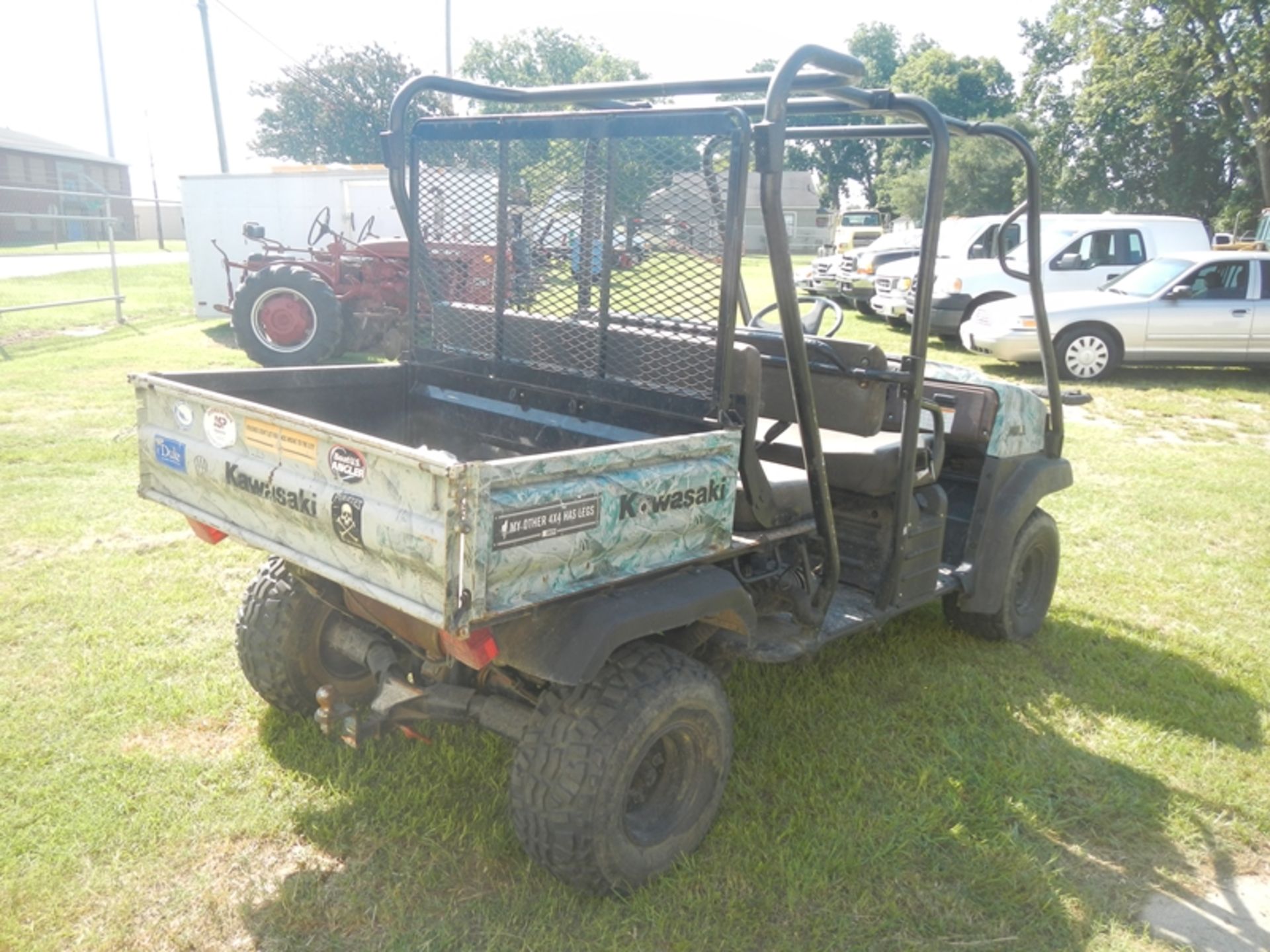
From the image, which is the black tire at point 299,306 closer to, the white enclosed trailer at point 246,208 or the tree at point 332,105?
the white enclosed trailer at point 246,208

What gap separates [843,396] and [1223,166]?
3420 cm

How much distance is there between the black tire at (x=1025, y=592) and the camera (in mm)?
4566

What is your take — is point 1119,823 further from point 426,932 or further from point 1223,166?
point 1223,166

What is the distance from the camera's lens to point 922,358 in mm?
3541

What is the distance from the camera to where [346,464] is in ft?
8.64

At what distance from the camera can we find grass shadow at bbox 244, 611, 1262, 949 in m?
2.84

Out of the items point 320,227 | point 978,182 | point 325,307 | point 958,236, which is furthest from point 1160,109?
point 325,307

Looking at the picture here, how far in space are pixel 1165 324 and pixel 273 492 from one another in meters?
12.1

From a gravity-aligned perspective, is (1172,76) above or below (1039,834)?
above

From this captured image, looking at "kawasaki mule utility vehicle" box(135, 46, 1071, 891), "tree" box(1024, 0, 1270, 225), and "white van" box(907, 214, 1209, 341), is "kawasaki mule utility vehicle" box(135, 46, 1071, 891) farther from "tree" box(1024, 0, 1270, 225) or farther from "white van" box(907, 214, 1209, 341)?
"tree" box(1024, 0, 1270, 225)

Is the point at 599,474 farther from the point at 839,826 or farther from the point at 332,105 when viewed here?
the point at 332,105

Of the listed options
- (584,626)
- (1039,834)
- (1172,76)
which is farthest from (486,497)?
(1172,76)

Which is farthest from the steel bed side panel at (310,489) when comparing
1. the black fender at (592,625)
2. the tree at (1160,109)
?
the tree at (1160,109)

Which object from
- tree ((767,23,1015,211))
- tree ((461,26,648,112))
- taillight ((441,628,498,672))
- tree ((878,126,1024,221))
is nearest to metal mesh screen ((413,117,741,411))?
taillight ((441,628,498,672))
